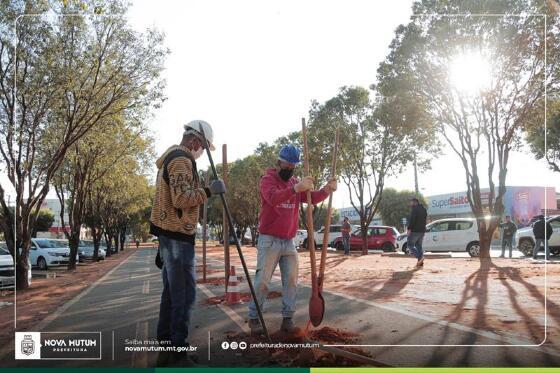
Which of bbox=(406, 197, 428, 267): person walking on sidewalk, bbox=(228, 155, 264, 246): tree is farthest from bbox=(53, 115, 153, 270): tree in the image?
bbox=(228, 155, 264, 246): tree

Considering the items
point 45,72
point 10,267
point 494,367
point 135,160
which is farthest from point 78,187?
point 494,367

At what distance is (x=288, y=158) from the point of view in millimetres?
4148

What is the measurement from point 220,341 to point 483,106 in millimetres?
6450

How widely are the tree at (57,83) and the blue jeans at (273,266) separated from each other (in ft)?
10.7

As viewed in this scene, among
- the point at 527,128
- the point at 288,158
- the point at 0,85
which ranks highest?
the point at 0,85

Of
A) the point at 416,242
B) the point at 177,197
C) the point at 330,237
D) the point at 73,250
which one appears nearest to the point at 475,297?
the point at 177,197

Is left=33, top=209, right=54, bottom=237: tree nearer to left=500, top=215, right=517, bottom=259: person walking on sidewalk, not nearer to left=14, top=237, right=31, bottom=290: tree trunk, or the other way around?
left=14, top=237, right=31, bottom=290: tree trunk

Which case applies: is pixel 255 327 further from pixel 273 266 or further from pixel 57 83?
pixel 57 83

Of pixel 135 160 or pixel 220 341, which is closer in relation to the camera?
pixel 220 341

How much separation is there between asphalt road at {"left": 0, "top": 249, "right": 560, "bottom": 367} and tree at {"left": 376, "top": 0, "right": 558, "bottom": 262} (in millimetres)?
2610

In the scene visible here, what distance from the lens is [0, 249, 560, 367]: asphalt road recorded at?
321 cm

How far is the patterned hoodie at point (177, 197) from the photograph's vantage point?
3.28 meters

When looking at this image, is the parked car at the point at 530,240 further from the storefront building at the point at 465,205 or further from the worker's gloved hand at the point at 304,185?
the worker's gloved hand at the point at 304,185

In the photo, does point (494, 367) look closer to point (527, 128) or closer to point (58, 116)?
point (527, 128)
